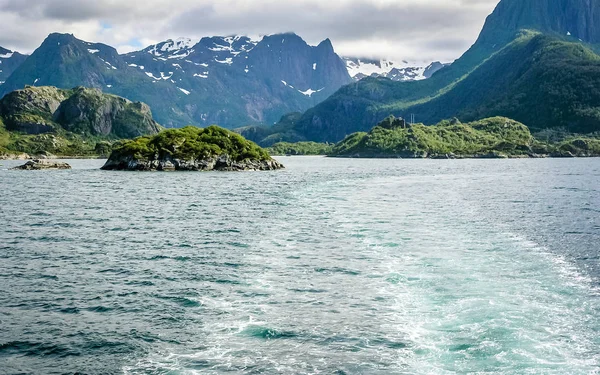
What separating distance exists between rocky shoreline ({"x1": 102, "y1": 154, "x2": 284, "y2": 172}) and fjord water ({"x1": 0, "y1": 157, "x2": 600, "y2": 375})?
404 ft

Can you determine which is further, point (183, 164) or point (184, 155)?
point (184, 155)

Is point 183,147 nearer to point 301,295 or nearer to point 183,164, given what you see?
point 183,164

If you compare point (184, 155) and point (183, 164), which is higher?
point (184, 155)

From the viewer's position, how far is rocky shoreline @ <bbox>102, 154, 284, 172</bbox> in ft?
601

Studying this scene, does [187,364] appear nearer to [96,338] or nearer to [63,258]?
[96,338]

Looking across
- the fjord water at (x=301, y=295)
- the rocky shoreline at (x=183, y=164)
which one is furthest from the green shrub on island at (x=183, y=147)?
the fjord water at (x=301, y=295)

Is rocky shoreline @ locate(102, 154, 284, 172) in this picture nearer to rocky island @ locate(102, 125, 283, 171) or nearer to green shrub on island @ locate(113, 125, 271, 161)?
rocky island @ locate(102, 125, 283, 171)

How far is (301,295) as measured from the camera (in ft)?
92.9

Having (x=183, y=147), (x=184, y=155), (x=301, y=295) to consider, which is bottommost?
(x=301, y=295)

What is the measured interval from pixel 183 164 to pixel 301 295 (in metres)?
161

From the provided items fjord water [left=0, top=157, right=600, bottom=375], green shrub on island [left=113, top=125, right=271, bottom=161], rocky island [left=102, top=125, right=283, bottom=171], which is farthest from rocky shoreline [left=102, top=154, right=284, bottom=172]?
fjord water [left=0, top=157, right=600, bottom=375]

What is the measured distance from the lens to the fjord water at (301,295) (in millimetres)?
19938

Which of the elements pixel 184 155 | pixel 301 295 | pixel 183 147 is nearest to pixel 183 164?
pixel 184 155

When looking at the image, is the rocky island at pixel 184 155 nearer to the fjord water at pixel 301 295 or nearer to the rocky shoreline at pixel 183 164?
the rocky shoreline at pixel 183 164
